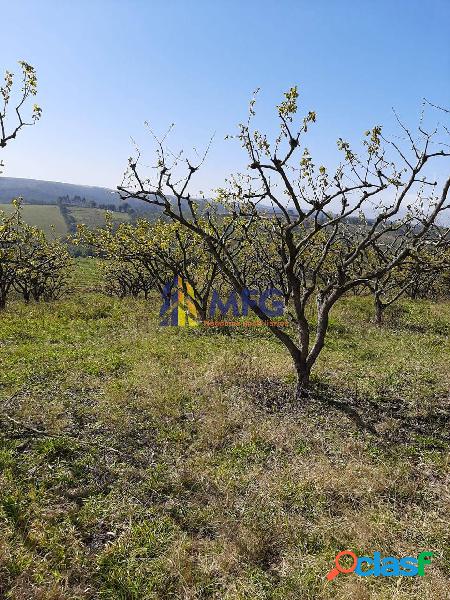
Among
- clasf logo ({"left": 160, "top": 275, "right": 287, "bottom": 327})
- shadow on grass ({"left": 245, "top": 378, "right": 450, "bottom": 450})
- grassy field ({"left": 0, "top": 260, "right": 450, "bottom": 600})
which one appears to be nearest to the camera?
grassy field ({"left": 0, "top": 260, "right": 450, "bottom": 600})

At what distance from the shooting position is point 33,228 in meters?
27.1

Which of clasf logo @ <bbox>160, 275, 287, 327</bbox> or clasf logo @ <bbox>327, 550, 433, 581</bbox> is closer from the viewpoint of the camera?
clasf logo @ <bbox>327, 550, 433, 581</bbox>

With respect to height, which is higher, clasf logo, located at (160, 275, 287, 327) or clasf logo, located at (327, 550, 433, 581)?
clasf logo, located at (160, 275, 287, 327)

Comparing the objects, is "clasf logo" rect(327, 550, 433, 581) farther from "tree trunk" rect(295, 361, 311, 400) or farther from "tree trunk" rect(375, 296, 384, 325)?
Result: "tree trunk" rect(375, 296, 384, 325)

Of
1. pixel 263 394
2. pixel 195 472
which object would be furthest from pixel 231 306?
pixel 195 472

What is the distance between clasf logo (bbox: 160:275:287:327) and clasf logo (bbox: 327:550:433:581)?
14.7 meters

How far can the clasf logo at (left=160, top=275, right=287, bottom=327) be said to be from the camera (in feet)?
69.4

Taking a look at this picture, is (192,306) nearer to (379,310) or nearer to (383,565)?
(379,310)

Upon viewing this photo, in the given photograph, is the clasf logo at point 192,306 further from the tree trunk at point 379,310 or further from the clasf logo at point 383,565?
the clasf logo at point 383,565

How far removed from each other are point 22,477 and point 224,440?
3771 mm

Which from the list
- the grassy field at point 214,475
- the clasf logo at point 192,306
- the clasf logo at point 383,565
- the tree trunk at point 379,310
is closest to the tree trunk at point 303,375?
the grassy field at point 214,475

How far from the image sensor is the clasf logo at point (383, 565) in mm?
5160

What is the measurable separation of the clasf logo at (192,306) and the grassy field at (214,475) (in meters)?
7.41

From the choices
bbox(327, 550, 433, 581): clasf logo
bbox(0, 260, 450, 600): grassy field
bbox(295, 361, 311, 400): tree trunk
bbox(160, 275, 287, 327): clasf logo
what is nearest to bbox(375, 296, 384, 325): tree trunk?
bbox(160, 275, 287, 327): clasf logo
